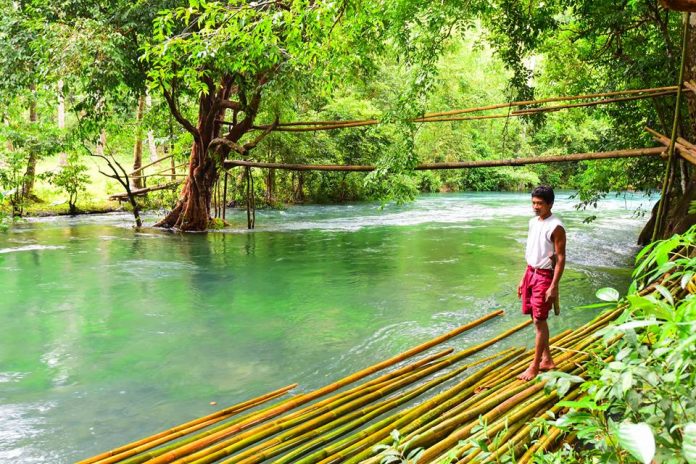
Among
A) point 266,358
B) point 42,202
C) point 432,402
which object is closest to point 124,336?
point 266,358

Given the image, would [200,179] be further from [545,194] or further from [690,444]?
[690,444]

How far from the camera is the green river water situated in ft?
12.6

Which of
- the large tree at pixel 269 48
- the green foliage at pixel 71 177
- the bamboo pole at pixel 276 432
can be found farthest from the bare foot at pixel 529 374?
the green foliage at pixel 71 177

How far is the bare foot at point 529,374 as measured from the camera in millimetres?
3094

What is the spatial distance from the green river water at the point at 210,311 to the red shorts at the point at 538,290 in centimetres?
139

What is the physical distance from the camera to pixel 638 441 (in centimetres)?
118

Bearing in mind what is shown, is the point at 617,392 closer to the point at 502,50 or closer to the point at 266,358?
the point at 266,358

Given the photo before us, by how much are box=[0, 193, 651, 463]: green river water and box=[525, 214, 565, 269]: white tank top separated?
1566mm

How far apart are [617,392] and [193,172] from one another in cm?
1257

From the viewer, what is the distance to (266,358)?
474 cm

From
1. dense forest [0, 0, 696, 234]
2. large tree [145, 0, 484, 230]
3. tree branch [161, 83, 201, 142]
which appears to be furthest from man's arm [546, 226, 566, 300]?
tree branch [161, 83, 201, 142]

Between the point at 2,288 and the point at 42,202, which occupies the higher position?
the point at 42,202

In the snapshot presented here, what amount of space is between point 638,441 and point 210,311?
18.5 feet

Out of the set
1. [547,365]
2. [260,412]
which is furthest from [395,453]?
[547,365]
